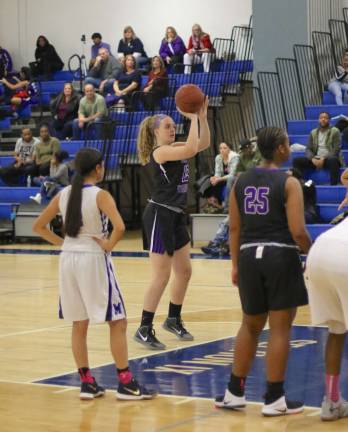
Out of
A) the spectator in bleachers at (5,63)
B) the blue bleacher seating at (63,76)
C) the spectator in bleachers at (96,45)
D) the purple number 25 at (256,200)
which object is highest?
the spectator in bleachers at (96,45)

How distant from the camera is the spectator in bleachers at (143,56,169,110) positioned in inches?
768

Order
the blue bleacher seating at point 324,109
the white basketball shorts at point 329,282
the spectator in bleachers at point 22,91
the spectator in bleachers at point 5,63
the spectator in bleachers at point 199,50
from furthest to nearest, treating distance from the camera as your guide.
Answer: the spectator in bleachers at point 5,63
the spectator in bleachers at point 22,91
the spectator in bleachers at point 199,50
the blue bleacher seating at point 324,109
the white basketball shorts at point 329,282

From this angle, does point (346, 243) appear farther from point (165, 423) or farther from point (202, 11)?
point (202, 11)

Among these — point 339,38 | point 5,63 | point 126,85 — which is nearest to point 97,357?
point 339,38

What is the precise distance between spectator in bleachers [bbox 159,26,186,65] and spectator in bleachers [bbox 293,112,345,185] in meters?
5.29

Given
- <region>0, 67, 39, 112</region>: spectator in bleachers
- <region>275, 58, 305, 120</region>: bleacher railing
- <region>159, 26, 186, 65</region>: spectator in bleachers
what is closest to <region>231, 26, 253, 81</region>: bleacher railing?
<region>159, 26, 186, 65</region>: spectator in bleachers

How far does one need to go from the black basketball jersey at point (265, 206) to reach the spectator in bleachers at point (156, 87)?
13.6 metres

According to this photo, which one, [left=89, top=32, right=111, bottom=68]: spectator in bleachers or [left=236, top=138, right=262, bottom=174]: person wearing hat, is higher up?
[left=89, top=32, right=111, bottom=68]: spectator in bleachers

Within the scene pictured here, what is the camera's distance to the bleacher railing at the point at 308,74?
736 inches

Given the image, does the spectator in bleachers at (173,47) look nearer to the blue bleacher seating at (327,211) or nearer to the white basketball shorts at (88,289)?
the blue bleacher seating at (327,211)

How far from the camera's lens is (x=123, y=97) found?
799 inches

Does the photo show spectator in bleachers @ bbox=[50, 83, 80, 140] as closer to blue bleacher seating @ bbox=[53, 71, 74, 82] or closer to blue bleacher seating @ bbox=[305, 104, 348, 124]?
blue bleacher seating @ bbox=[53, 71, 74, 82]

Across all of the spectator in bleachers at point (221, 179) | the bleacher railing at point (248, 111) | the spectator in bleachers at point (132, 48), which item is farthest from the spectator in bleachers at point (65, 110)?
the spectator in bleachers at point (221, 179)

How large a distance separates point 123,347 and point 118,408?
379 millimetres
